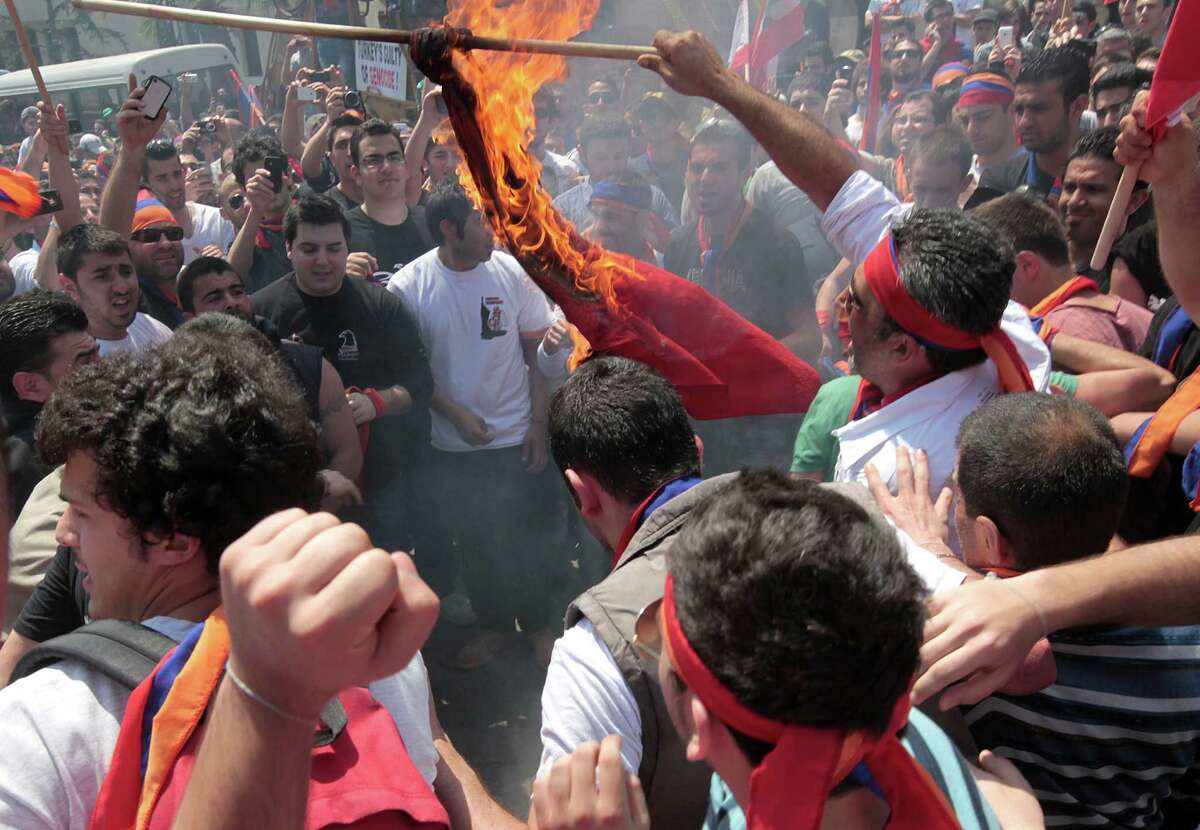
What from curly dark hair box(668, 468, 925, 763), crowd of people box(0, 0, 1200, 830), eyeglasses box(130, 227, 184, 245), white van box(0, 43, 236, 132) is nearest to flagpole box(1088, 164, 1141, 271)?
crowd of people box(0, 0, 1200, 830)

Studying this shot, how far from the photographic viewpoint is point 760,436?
5113 mm

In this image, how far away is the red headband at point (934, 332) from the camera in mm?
2543

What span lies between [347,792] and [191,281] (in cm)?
412

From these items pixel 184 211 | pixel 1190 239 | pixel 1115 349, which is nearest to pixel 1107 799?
pixel 1190 239

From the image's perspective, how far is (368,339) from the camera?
5.15m

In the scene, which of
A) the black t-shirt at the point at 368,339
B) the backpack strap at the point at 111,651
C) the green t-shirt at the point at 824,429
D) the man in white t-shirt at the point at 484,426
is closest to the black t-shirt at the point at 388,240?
the man in white t-shirt at the point at 484,426

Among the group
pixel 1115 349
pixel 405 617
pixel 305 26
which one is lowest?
pixel 1115 349

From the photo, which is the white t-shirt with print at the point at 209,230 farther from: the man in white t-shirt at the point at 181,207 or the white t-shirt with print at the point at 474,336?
the white t-shirt with print at the point at 474,336

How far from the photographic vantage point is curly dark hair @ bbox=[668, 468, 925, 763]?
46.7 inches

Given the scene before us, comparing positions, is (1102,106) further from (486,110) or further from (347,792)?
(347,792)

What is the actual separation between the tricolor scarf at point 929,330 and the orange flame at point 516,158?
3.62 ft

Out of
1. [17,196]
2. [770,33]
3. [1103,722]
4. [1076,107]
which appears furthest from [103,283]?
[770,33]

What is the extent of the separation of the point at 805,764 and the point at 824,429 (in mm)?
2152

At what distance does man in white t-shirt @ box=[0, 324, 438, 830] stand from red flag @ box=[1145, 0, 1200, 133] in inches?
93.2
